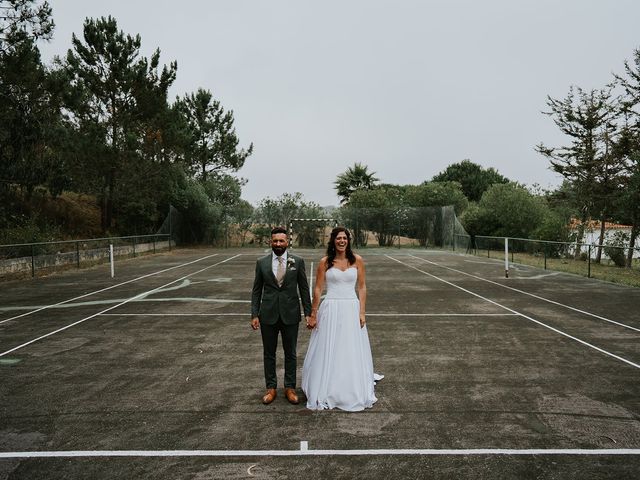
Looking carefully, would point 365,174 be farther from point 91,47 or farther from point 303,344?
point 303,344

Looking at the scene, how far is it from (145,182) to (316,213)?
15119 millimetres

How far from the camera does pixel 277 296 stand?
5.61 metres

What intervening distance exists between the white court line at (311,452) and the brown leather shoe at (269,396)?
1.20m

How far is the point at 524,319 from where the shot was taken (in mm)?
10930

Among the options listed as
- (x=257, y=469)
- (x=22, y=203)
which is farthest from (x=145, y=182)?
(x=257, y=469)

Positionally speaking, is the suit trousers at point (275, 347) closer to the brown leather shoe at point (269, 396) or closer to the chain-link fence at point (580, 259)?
the brown leather shoe at point (269, 396)

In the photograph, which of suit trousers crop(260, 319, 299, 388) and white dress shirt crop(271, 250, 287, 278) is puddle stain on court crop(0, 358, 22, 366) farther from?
white dress shirt crop(271, 250, 287, 278)

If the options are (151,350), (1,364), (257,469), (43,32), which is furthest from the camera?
(43,32)

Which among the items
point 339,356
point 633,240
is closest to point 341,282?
point 339,356

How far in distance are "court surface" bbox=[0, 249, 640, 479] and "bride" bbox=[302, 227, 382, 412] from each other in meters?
0.21

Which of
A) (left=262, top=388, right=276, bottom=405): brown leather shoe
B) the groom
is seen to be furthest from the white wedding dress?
(left=262, top=388, right=276, bottom=405): brown leather shoe

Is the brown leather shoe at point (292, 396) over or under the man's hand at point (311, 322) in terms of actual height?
under

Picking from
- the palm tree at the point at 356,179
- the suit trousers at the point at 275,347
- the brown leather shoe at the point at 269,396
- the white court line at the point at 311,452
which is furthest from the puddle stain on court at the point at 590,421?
the palm tree at the point at 356,179

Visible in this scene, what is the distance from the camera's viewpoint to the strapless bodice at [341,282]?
5590mm
